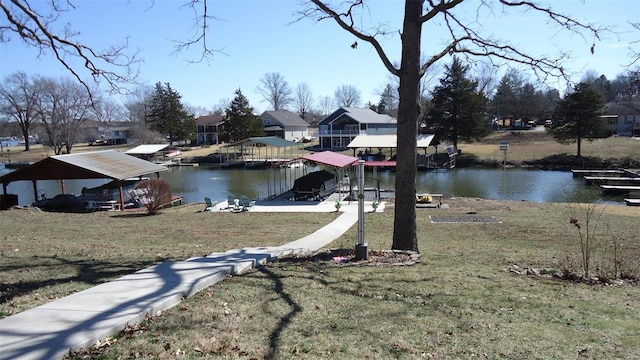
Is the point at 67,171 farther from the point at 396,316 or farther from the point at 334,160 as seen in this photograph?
the point at 396,316

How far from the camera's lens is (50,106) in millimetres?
58875

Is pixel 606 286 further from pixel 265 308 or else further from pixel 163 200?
pixel 163 200

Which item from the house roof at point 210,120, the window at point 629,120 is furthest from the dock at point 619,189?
the house roof at point 210,120

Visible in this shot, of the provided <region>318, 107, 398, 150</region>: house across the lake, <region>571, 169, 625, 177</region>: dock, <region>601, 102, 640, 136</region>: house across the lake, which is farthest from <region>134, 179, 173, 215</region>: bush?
<region>601, 102, 640, 136</region>: house across the lake

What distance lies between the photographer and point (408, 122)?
9414 millimetres

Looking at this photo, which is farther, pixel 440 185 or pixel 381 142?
pixel 381 142

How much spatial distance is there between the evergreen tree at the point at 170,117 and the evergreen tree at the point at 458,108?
41367 mm

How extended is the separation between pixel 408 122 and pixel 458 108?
49.2 meters

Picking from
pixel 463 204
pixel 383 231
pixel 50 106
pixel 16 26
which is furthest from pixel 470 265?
pixel 50 106

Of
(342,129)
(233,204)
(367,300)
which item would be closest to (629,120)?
(342,129)

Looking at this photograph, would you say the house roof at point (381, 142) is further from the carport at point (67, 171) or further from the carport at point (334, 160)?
the carport at point (67, 171)

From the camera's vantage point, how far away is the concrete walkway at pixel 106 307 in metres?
4.38

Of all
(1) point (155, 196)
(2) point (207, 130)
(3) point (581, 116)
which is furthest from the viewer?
(2) point (207, 130)

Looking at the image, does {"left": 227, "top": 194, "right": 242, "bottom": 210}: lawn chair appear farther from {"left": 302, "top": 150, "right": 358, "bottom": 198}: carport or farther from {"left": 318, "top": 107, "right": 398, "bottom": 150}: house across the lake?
{"left": 318, "top": 107, "right": 398, "bottom": 150}: house across the lake
